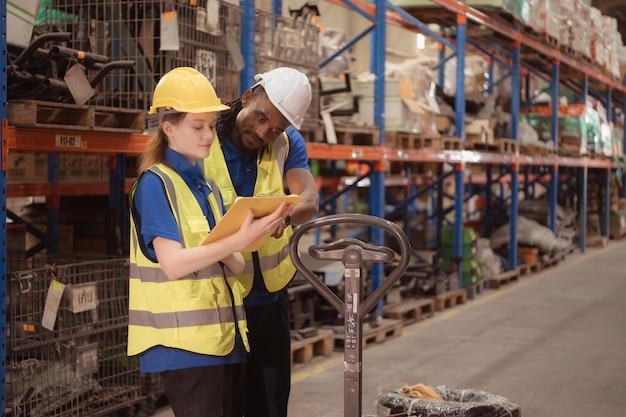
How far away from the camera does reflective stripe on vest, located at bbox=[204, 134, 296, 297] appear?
337 centimetres

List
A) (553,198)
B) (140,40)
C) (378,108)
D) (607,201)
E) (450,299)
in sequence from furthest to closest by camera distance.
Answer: (607,201) < (553,198) < (450,299) < (378,108) < (140,40)

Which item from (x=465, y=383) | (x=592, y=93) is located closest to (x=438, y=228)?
(x=465, y=383)

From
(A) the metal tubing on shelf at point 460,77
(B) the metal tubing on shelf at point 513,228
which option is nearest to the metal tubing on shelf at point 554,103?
(B) the metal tubing on shelf at point 513,228

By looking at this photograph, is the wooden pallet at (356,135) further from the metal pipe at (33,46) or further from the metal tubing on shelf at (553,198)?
the metal tubing on shelf at (553,198)

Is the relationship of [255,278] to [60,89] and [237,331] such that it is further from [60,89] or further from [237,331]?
[60,89]

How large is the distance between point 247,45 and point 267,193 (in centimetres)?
271

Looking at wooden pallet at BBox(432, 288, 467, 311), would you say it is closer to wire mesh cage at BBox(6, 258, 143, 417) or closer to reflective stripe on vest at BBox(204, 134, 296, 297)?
wire mesh cage at BBox(6, 258, 143, 417)

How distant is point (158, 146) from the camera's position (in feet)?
9.90

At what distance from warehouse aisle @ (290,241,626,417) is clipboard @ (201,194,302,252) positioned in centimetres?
211

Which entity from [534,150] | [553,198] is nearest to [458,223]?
[534,150]

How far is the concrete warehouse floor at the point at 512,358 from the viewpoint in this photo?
6.01 m

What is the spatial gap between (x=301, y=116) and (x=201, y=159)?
1.46ft

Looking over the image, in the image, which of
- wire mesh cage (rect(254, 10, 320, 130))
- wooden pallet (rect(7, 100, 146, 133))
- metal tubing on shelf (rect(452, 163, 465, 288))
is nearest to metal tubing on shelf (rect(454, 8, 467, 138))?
metal tubing on shelf (rect(452, 163, 465, 288))

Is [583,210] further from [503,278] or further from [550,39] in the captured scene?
[503,278]
